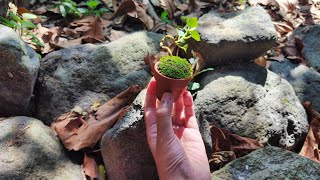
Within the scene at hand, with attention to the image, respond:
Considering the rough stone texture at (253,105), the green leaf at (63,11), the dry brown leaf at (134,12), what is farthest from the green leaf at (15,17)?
the rough stone texture at (253,105)

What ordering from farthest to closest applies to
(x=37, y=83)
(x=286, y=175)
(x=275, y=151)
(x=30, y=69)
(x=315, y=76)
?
(x=315, y=76) → (x=37, y=83) → (x=30, y=69) → (x=275, y=151) → (x=286, y=175)

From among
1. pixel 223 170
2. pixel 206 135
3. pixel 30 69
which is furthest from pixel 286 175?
pixel 30 69

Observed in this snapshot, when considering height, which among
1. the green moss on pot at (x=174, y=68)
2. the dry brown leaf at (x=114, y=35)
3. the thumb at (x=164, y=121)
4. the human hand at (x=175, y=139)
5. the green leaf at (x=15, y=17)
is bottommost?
the dry brown leaf at (x=114, y=35)

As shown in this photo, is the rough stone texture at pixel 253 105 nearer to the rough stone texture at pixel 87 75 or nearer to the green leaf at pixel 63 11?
the rough stone texture at pixel 87 75

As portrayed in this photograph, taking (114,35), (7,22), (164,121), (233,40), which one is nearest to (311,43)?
(233,40)

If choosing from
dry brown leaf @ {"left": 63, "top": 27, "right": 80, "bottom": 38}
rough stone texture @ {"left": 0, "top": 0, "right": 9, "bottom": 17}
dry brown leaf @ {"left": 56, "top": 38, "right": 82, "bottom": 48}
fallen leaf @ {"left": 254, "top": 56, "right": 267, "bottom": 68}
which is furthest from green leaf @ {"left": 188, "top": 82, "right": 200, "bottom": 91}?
rough stone texture @ {"left": 0, "top": 0, "right": 9, "bottom": 17}

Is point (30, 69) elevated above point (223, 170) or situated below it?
above

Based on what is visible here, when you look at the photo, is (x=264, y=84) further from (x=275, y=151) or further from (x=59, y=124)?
(x=59, y=124)
